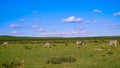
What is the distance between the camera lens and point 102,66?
16281 millimetres

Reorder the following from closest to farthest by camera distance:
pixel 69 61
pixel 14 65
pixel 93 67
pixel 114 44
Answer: pixel 93 67, pixel 14 65, pixel 69 61, pixel 114 44

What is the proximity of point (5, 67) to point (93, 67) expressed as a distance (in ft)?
21.3

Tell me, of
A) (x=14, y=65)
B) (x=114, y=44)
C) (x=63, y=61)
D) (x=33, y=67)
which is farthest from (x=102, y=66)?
(x=114, y=44)

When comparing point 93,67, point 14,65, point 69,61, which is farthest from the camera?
point 69,61

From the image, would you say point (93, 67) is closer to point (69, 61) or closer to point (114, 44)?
point (69, 61)

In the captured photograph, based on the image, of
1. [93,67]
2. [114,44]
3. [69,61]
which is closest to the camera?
[93,67]

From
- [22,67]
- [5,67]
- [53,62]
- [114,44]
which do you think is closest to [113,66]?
[53,62]

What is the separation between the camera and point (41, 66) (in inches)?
656

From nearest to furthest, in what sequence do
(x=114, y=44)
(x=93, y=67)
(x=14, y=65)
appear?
1. (x=93, y=67)
2. (x=14, y=65)
3. (x=114, y=44)

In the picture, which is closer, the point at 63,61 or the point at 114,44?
the point at 63,61

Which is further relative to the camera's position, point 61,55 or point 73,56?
point 61,55

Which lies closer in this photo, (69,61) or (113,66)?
(113,66)

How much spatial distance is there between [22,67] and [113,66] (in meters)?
6.80

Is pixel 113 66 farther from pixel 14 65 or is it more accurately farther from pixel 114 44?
pixel 114 44
